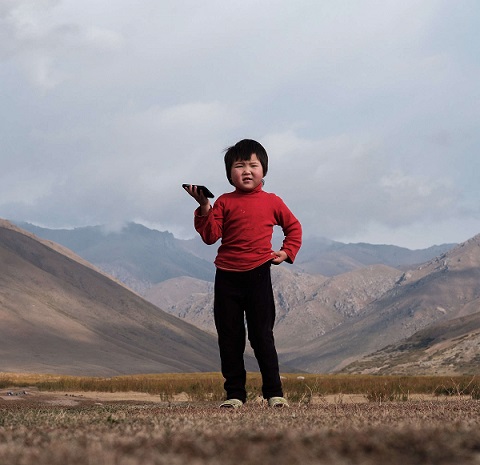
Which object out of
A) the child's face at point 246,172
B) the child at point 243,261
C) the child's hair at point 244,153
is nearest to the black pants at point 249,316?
the child at point 243,261

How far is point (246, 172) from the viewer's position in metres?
8.95

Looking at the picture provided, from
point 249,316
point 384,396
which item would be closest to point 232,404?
point 249,316

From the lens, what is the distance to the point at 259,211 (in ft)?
29.5

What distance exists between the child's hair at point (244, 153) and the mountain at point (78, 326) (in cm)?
10183

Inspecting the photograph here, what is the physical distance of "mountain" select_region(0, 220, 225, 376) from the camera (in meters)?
123

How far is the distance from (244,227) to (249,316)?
101 centimetres

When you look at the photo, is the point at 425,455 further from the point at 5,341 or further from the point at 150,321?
the point at 150,321

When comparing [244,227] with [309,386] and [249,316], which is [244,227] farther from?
[309,386]

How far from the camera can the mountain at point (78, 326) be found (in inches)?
4843

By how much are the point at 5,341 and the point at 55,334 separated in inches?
449

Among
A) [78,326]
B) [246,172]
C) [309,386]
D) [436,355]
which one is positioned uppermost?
[78,326]

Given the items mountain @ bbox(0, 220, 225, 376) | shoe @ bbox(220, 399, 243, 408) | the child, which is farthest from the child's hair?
mountain @ bbox(0, 220, 225, 376)

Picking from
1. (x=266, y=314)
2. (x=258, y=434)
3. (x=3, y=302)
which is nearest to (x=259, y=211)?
(x=266, y=314)

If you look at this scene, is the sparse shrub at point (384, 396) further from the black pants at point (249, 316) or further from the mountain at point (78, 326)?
the mountain at point (78, 326)
